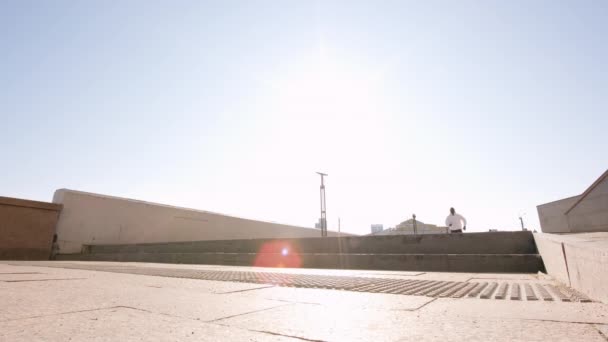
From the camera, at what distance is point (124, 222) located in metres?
14.0

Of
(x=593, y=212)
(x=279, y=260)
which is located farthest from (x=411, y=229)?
(x=279, y=260)

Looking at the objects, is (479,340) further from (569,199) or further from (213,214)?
(569,199)

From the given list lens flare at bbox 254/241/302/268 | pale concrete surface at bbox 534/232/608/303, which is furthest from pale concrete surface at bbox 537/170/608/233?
pale concrete surface at bbox 534/232/608/303

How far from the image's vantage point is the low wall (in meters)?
12.4

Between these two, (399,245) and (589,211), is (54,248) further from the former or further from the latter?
(589,211)

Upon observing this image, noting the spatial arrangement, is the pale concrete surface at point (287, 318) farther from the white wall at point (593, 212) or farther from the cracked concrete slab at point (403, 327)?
the white wall at point (593, 212)

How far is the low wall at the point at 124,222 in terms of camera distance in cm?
1242

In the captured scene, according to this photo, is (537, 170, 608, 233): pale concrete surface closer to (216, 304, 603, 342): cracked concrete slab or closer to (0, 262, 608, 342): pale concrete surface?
(0, 262, 608, 342): pale concrete surface

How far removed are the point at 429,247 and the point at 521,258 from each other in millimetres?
1604

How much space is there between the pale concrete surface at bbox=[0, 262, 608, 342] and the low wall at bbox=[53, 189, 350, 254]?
1238 cm

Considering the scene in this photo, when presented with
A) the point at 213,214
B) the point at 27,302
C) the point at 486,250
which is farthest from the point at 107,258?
the point at 486,250

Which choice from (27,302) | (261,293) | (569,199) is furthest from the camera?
(569,199)

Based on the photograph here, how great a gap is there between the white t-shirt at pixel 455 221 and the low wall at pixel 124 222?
519 inches

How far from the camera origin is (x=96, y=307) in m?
1.80
